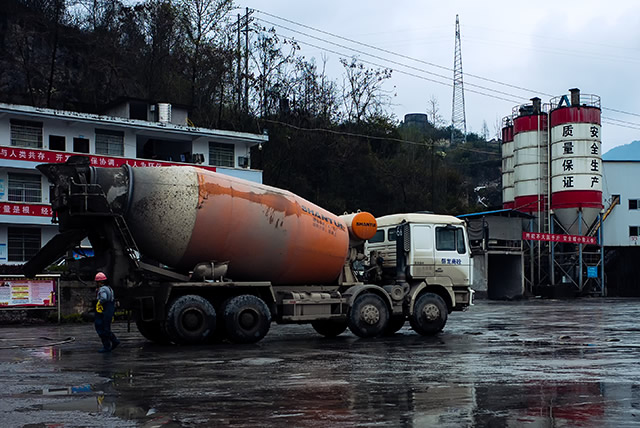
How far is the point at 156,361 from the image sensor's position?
1445 cm

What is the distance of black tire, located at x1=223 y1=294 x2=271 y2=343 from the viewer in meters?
17.9

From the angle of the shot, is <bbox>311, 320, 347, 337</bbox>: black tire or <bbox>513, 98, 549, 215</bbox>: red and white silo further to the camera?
<bbox>513, 98, 549, 215</bbox>: red and white silo

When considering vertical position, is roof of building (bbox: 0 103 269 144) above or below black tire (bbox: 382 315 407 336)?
above

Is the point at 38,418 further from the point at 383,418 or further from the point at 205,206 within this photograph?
the point at 205,206

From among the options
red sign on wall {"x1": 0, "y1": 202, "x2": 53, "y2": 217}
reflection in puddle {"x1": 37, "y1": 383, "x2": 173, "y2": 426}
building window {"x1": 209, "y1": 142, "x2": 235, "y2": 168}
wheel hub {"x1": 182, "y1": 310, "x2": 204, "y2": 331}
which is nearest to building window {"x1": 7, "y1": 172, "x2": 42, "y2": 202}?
red sign on wall {"x1": 0, "y1": 202, "x2": 53, "y2": 217}

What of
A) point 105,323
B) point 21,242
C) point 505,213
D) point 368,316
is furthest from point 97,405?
point 505,213

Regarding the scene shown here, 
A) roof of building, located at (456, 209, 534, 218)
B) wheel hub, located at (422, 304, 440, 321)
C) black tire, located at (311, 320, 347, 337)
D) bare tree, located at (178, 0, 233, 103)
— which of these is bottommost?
black tire, located at (311, 320, 347, 337)

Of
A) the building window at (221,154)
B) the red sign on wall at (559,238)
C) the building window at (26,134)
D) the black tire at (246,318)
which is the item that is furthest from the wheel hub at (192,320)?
the red sign on wall at (559,238)

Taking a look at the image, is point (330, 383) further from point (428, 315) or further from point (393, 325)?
point (393, 325)

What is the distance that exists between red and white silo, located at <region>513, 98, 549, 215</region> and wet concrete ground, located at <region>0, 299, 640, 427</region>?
43.8m

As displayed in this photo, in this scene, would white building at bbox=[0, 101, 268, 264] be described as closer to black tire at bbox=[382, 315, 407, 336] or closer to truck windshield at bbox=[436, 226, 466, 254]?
black tire at bbox=[382, 315, 407, 336]

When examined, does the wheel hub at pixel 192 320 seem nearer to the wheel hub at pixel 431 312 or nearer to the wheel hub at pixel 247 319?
the wheel hub at pixel 247 319

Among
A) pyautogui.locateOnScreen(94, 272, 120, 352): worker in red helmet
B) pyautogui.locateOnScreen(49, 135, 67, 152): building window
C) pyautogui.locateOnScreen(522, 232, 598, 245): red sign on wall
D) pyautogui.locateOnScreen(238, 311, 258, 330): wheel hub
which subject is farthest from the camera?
pyautogui.locateOnScreen(522, 232, 598, 245): red sign on wall

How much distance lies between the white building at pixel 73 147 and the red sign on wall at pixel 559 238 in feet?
65.2
